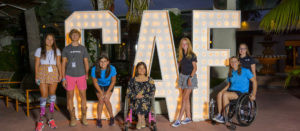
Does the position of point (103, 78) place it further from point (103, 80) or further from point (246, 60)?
point (246, 60)

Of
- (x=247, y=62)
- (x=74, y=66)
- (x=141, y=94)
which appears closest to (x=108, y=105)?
(x=141, y=94)

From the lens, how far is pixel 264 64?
11.7 meters

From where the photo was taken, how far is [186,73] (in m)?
4.73

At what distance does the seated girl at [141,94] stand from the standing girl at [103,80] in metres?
0.44

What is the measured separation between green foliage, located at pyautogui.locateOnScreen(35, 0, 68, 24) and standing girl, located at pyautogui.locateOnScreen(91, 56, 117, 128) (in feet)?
42.8

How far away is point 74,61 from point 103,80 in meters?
0.67

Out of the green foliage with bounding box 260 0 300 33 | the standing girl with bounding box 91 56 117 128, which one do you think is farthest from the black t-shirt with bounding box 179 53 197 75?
the green foliage with bounding box 260 0 300 33

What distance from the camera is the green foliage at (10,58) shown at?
9.63 m

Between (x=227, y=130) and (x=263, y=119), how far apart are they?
1.23 meters

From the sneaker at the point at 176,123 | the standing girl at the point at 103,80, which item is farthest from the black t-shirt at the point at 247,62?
the standing girl at the point at 103,80

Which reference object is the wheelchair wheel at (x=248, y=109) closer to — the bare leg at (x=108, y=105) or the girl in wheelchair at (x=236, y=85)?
the girl in wheelchair at (x=236, y=85)

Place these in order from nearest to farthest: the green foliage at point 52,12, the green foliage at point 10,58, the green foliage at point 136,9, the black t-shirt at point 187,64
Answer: the black t-shirt at point 187,64
the green foliage at point 136,9
the green foliage at point 10,58
the green foliage at point 52,12

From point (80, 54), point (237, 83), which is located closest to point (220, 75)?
point (237, 83)

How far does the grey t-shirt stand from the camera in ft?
14.8
